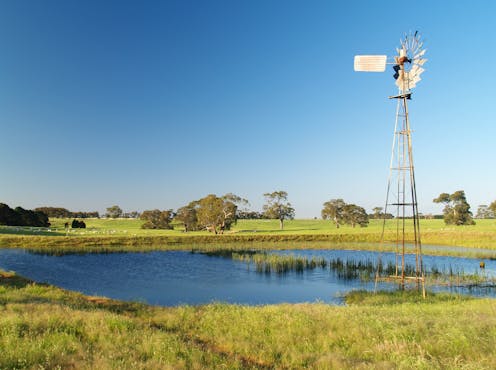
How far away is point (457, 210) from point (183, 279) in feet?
426

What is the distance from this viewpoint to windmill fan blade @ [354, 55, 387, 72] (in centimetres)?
2522

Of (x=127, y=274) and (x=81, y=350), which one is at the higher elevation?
(x=81, y=350)

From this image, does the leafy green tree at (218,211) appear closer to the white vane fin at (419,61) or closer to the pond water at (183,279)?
the pond water at (183,279)

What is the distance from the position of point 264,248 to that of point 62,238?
118 ft

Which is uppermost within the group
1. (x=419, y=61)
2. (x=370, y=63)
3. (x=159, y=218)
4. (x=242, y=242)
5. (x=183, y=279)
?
(x=419, y=61)

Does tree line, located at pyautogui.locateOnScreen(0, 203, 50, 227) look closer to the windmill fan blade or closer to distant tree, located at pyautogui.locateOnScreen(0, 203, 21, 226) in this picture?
distant tree, located at pyautogui.locateOnScreen(0, 203, 21, 226)

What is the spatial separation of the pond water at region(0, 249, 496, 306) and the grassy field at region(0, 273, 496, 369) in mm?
10788

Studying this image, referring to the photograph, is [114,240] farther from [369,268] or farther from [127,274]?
[369,268]

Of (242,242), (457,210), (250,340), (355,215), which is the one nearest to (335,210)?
(355,215)

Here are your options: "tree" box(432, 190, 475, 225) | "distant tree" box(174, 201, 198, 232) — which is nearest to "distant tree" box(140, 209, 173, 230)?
"distant tree" box(174, 201, 198, 232)

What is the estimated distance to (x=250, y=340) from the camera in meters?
13.3

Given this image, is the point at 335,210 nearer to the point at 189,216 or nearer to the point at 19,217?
the point at 189,216

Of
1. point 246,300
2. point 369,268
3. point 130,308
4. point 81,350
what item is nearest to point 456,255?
point 369,268

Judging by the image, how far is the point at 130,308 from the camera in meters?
21.5
